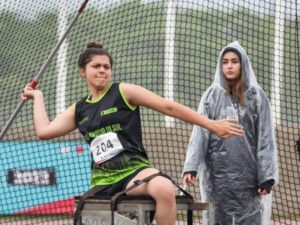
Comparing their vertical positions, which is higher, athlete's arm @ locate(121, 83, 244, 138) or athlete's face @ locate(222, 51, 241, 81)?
athlete's face @ locate(222, 51, 241, 81)

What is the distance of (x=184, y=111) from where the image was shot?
16.2 ft

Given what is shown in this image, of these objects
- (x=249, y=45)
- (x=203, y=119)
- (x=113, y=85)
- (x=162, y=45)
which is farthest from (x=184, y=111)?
(x=249, y=45)

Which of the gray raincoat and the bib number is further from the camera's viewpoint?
the gray raincoat

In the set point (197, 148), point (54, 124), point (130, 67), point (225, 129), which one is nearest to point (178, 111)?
point (225, 129)

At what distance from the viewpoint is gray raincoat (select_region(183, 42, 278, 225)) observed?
5672mm

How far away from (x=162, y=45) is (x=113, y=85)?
180 inches

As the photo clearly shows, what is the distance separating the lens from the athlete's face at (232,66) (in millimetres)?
5754

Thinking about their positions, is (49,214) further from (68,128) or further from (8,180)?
(68,128)

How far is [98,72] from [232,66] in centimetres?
94

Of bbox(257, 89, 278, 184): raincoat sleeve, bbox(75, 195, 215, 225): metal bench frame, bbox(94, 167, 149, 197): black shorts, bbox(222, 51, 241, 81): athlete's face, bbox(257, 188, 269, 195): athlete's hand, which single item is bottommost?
bbox(75, 195, 215, 225): metal bench frame

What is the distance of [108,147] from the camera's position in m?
4.99

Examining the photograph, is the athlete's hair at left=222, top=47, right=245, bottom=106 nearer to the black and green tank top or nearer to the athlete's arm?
the athlete's arm

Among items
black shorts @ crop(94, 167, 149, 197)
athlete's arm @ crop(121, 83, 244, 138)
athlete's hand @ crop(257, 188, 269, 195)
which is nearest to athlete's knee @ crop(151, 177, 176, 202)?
black shorts @ crop(94, 167, 149, 197)

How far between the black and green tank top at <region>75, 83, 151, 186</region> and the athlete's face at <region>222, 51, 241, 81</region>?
0.86 m
